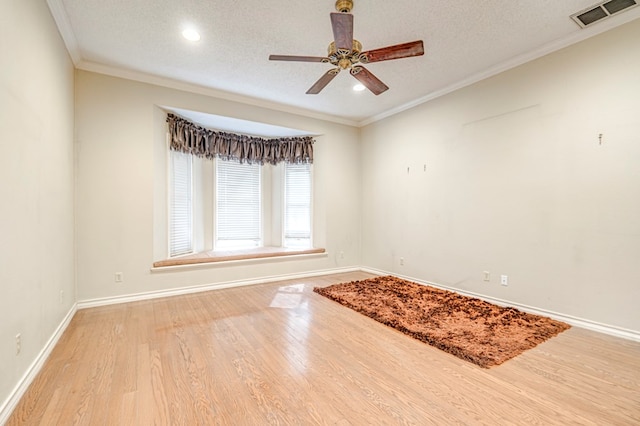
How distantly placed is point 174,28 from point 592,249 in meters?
4.53

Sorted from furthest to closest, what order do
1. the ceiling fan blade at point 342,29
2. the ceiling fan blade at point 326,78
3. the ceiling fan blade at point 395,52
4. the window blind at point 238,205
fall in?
the window blind at point 238,205, the ceiling fan blade at point 326,78, the ceiling fan blade at point 395,52, the ceiling fan blade at point 342,29

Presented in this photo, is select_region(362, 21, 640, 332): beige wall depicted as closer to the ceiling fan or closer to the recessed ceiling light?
the ceiling fan

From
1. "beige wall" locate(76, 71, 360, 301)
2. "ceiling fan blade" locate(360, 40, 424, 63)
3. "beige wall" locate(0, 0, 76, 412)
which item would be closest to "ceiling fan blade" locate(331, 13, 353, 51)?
"ceiling fan blade" locate(360, 40, 424, 63)

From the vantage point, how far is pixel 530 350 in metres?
2.35

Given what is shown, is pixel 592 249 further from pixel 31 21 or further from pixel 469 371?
pixel 31 21

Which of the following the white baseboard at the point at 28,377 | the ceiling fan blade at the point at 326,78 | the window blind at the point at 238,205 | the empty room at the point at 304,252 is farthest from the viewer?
the window blind at the point at 238,205

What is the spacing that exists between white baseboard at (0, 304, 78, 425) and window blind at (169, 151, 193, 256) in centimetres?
173

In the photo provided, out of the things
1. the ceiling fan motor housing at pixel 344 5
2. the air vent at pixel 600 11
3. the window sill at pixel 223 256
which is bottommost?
the window sill at pixel 223 256

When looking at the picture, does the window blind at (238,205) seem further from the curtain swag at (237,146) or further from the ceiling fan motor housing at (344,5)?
the ceiling fan motor housing at (344,5)

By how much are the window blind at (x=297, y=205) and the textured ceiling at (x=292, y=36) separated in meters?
1.85

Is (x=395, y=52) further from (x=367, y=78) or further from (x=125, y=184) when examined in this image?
(x=125, y=184)

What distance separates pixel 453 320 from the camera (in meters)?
2.96

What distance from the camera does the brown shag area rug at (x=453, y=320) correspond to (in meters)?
2.38

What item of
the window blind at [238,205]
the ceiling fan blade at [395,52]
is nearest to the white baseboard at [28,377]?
the window blind at [238,205]
